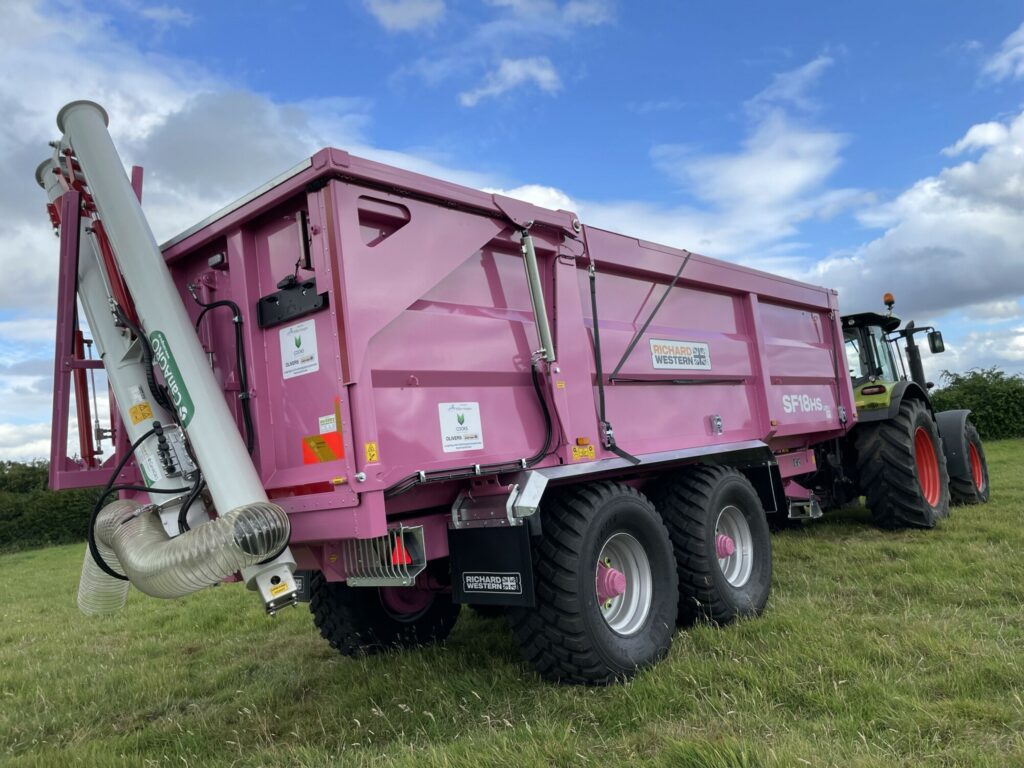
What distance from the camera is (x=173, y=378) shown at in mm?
3346

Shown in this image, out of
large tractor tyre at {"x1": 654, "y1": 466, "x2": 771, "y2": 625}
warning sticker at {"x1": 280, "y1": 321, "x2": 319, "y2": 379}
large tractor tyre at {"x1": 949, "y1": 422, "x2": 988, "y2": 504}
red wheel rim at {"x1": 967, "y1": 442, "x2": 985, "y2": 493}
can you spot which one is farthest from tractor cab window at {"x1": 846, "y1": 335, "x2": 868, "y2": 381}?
warning sticker at {"x1": 280, "y1": 321, "x2": 319, "y2": 379}

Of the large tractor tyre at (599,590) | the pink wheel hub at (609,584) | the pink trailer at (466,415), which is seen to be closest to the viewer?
the pink trailer at (466,415)

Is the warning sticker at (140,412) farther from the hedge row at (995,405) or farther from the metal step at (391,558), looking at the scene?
the hedge row at (995,405)

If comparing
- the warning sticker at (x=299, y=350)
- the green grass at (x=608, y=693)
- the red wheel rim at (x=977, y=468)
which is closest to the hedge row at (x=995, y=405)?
the red wheel rim at (x=977, y=468)

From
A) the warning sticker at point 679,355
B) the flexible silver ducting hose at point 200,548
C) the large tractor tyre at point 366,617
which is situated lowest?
the large tractor tyre at point 366,617

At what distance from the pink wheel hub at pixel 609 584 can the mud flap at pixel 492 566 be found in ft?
1.85

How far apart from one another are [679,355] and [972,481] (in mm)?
5637

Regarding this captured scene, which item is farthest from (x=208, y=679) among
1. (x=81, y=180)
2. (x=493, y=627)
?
(x=81, y=180)

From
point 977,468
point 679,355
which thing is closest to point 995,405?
point 977,468

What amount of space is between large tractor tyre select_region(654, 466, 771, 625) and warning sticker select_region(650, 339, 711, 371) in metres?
0.67

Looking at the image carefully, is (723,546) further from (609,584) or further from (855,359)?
(855,359)

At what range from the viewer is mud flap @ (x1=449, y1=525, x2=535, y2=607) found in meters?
3.42

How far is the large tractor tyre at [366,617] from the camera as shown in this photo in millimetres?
4613

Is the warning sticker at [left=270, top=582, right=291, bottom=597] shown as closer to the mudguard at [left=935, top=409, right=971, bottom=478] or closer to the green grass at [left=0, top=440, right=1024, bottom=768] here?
the green grass at [left=0, top=440, right=1024, bottom=768]
